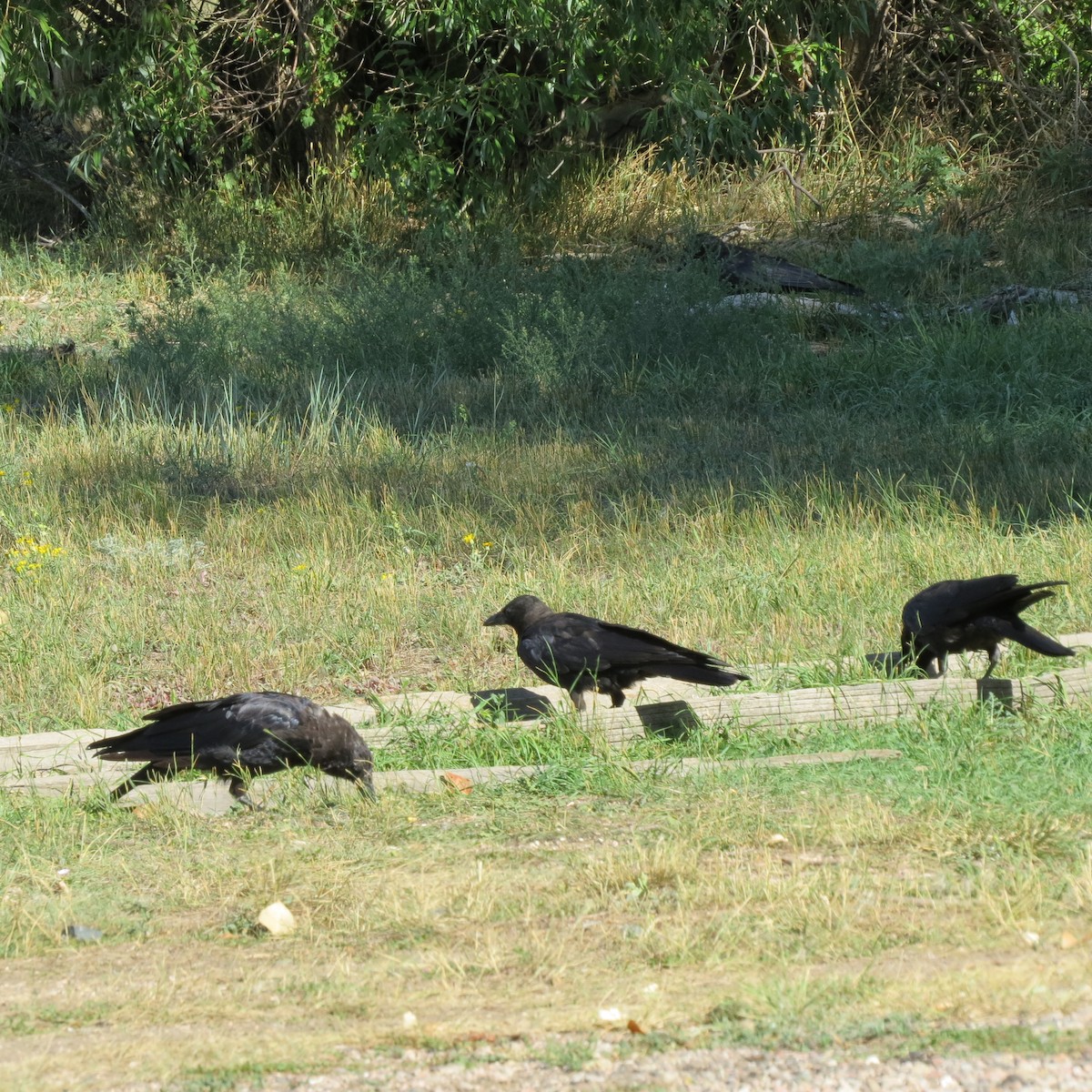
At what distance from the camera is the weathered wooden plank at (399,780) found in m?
4.60

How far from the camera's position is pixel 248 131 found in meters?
15.5

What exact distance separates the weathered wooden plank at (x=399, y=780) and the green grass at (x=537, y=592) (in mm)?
62

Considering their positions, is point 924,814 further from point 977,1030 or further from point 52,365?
point 52,365

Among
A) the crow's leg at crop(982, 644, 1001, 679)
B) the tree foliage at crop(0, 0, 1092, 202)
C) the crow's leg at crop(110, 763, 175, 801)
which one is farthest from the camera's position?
the tree foliage at crop(0, 0, 1092, 202)

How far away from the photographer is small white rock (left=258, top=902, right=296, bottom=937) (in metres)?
3.59

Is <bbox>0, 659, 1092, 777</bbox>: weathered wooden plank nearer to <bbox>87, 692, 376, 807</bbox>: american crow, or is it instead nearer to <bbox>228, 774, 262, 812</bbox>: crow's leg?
<bbox>87, 692, 376, 807</bbox>: american crow

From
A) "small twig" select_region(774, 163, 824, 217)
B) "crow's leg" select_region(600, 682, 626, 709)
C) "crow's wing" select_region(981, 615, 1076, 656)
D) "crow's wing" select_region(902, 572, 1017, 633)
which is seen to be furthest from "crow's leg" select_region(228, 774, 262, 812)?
"small twig" select_region(774, 163, 824, 217)

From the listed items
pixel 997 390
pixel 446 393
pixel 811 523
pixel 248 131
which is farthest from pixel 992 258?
pixel 248 131

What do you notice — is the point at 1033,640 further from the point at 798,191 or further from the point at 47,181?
the point at 47,181

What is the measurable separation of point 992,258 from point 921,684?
938 centimetres

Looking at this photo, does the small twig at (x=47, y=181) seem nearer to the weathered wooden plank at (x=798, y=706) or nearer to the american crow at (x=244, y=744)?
the weathered wooden plank at (x=798, y=706)

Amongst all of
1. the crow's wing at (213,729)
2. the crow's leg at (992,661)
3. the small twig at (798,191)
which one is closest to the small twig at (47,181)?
the small twig at (798,191)

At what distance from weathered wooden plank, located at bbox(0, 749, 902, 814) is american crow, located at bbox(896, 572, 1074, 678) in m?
0.70

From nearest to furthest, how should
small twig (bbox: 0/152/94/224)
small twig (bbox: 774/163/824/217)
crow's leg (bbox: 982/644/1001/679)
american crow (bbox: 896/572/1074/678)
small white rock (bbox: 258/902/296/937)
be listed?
small white rock (bbox: 258/902/296/937), american crow (bbox: 896/572/1074/678), crow's leg (bbox: 982/644/1001/679), small twig (bbox: 774/163/824/217), small twig (bbox: 0/152/94/224)
